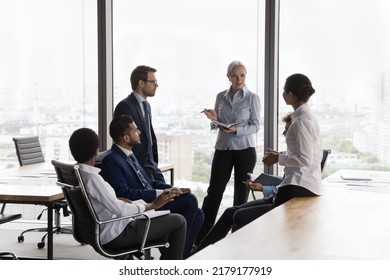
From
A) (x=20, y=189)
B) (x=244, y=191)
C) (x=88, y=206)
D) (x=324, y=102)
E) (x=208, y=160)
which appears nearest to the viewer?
(x=88, y=206)

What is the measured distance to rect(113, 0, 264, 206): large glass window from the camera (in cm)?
712

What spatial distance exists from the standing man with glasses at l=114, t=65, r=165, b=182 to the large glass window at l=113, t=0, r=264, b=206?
1710 millimetres

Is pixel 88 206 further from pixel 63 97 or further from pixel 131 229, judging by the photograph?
pixel 63 97

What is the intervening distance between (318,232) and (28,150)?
423cm

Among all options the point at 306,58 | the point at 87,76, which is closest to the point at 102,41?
the point at 87,76

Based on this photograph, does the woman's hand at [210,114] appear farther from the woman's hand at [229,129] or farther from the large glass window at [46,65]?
the large glass window at [46,65]

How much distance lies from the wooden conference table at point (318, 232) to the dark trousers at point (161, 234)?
2.63ft

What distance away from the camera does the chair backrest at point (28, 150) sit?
6871mm

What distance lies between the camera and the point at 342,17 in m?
6.77

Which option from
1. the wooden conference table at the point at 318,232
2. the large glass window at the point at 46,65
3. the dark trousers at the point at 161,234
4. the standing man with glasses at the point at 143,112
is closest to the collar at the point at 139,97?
the standing man with glasses at the point at 143,112

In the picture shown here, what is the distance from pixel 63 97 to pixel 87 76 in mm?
342

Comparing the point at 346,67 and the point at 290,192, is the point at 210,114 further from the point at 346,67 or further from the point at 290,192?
the point at 290,192

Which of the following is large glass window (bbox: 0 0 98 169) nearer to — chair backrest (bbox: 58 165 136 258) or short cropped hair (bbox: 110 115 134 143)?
short cropped hair (bbox: 110 115 134 143)

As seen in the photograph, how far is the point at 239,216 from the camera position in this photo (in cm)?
491
